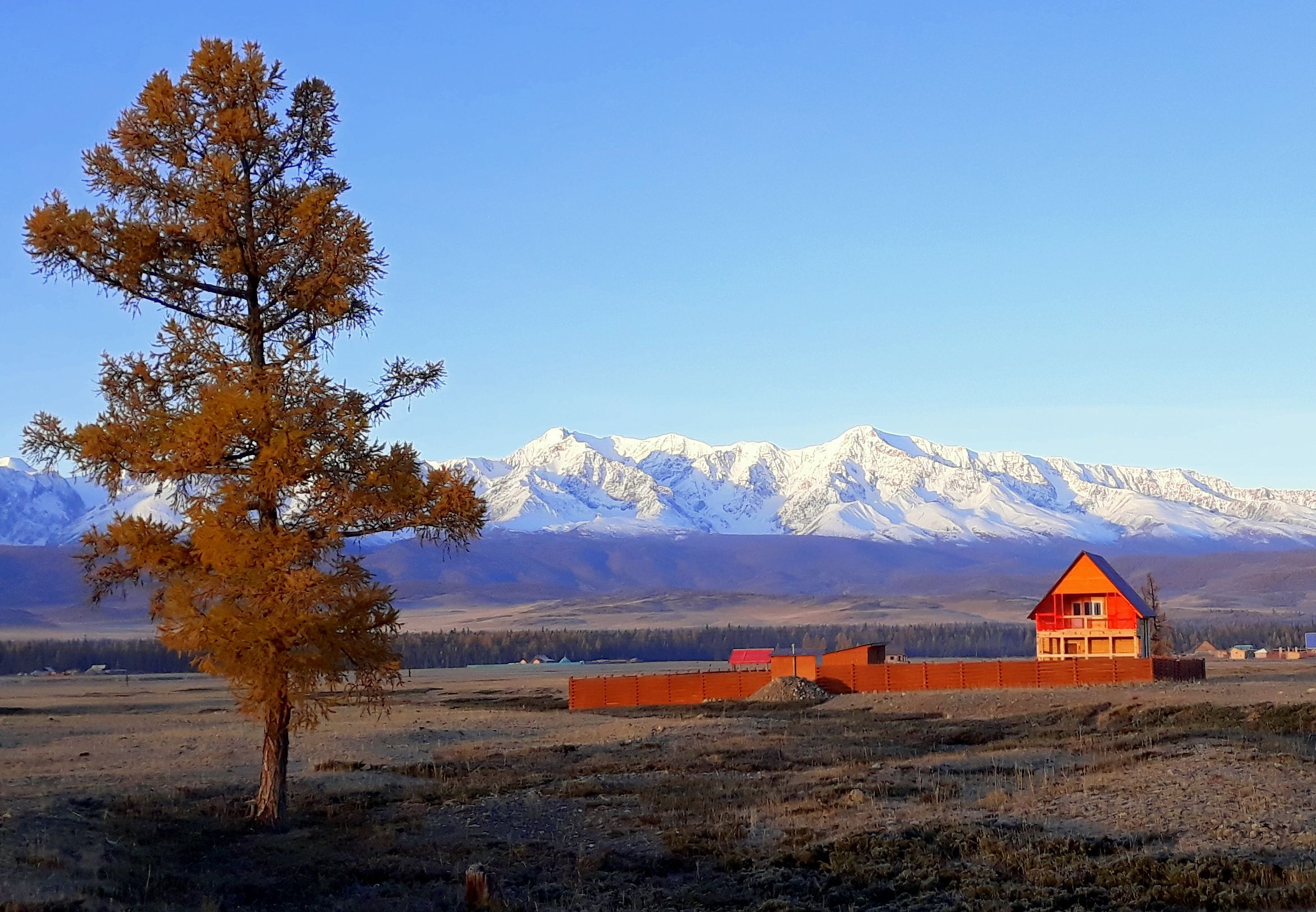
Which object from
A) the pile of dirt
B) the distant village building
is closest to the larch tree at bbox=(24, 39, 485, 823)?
the pile of dirt

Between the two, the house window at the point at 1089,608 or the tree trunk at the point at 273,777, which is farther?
the house window at the point at 1089,608

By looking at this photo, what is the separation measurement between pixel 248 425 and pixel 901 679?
42.2 meters

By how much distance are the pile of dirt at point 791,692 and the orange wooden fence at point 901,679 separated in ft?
6.10

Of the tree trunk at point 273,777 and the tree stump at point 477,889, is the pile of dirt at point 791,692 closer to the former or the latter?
the tree trunk at point 273,777

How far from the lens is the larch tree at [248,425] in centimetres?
1870

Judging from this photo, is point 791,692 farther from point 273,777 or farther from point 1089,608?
point 273,777

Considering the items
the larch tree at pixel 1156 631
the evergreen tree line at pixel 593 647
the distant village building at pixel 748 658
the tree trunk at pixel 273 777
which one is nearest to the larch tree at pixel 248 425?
the tree trunk at pixel 273 777

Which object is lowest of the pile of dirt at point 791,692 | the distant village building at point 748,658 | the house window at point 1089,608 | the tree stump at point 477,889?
the distant village building at point 748,658

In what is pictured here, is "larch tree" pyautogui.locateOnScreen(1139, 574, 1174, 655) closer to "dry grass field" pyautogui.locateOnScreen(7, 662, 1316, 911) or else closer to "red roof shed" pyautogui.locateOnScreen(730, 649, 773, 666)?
"red roof shed" pyautogui.locateOnScreen(730, 649, 773, 666)

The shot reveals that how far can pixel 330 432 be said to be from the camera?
1956 cm

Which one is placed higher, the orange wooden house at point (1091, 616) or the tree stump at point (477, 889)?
the orange wooden house at point (1091, 616)

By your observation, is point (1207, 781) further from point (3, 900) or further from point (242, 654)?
point (3, 900)

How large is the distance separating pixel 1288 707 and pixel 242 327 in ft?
90.2

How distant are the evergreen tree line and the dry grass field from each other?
11782cm
